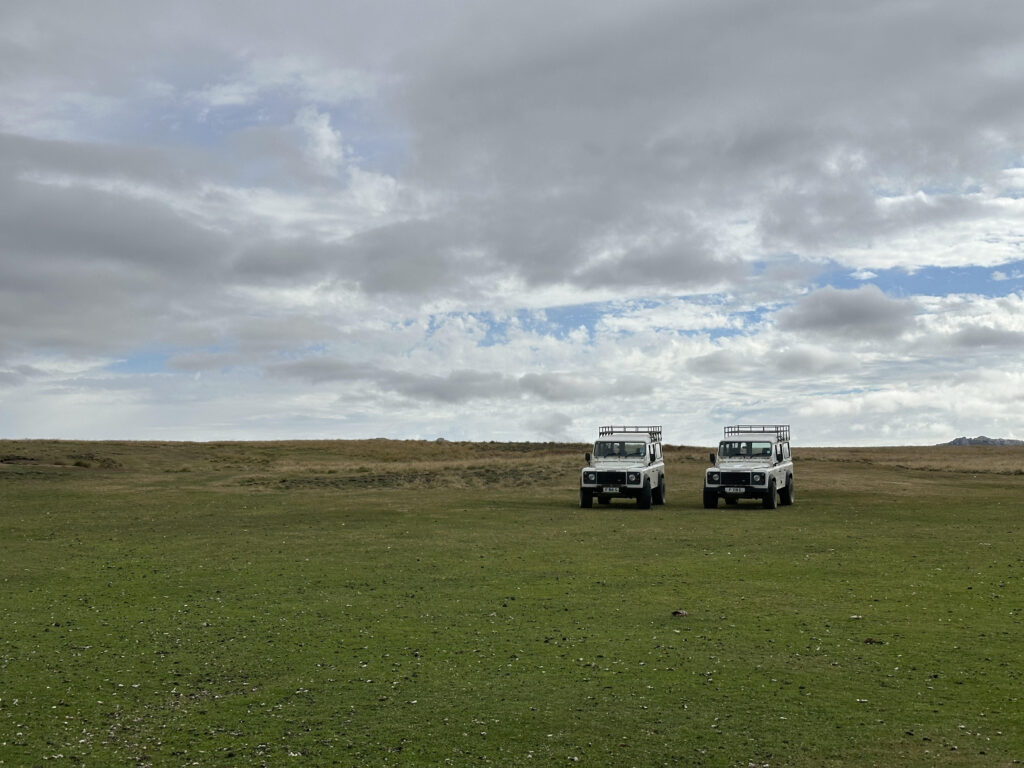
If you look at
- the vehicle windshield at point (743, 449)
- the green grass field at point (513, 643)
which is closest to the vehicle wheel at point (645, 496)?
the vehicle windshield at point (743, 449)

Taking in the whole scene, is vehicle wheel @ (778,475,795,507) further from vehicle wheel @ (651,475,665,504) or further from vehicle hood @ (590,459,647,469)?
vehicle hood @ (590,459,647,469)

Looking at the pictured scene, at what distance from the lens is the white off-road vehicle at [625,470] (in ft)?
122

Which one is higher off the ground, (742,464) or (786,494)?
(742,464)

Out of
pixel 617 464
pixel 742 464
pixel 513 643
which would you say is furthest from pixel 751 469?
pixel 513 643

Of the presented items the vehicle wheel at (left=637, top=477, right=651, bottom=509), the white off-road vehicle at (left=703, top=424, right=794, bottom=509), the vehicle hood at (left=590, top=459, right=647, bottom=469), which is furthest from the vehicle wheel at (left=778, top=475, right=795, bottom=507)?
the vehicle hood at (left=590, top=459, right=647, bottom=469)

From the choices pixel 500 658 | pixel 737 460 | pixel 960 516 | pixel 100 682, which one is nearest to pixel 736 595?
pixel 500 658

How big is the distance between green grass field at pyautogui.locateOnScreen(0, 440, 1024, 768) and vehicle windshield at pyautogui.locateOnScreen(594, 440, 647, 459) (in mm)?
8650

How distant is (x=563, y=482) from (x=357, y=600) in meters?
36.0

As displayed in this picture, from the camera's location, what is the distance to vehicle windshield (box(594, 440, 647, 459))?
38.6 m

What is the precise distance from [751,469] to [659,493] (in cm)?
463

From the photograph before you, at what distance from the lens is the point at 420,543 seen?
24.7m

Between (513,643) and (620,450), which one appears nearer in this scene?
(513,643)

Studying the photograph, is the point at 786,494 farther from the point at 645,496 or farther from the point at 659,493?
the point at 645,496

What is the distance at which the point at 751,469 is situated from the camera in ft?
120
